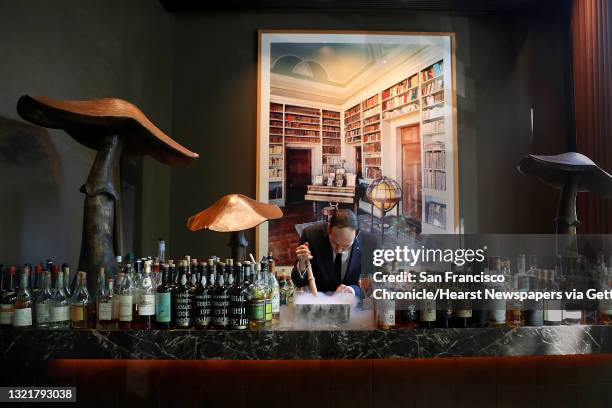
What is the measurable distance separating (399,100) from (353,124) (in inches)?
16.4

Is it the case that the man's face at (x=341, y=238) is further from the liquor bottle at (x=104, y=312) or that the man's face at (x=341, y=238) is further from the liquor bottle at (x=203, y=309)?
the liquor bottle at (x=104, y=312)

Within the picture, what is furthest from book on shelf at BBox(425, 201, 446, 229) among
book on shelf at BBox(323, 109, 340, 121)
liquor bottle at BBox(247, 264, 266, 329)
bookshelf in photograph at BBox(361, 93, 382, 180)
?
liquor bottle at BBox(247, 264, 266, 329)

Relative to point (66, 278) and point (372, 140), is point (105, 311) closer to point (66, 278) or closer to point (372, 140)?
point (66, 278)

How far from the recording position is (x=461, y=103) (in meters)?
3.87

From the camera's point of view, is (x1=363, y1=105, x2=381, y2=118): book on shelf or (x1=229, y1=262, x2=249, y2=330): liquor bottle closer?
(x1=229, y1=262, x2=249, y2=330): liquor bottle

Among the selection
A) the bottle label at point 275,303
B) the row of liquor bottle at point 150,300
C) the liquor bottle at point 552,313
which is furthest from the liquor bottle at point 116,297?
Answer: the liquor bottle at point 552,313

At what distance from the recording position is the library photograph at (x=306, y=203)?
1.75m

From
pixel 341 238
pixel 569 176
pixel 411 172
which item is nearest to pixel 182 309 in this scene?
pixel 341 238

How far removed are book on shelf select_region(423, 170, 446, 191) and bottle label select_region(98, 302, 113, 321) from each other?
2696 mm

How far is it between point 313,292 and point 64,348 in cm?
98

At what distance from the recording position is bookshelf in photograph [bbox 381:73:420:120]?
3.83 m

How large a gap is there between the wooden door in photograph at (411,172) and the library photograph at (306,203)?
0.06ft

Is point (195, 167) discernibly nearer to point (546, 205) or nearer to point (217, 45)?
point (217, 45)

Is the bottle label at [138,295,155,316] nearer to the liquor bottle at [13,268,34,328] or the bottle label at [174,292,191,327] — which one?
the bottle label at [174,292,191,327]
